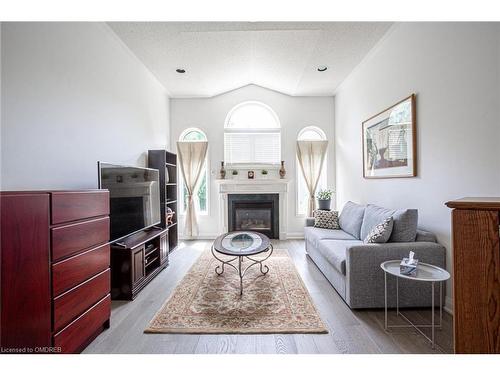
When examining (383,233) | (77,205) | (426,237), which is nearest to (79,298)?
(77,205)

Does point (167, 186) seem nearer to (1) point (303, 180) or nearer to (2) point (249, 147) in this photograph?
(2) point (249, 147)

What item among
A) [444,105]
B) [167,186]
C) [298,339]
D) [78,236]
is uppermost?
[444,105]

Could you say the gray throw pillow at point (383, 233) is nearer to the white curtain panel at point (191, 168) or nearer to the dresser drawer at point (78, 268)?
the dresser drawer at point (78, 268)

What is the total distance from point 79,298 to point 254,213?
3.84 m

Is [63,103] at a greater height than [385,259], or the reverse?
[63,103]

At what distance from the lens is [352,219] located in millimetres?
3521

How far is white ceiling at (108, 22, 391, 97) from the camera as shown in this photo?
118 inches

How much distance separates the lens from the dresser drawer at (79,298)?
58.3 inches

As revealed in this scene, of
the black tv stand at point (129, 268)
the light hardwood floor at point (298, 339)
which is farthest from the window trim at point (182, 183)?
the light hardwood floor at point (298, 339)

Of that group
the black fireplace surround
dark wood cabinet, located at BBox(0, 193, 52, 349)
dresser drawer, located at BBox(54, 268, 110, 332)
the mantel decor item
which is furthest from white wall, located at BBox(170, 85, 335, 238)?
dark wood cabinet, located at BBox(0, 193, 52, 349)

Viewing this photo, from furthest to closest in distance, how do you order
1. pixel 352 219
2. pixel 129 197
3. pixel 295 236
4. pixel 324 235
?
pixel 295 236, pixel 352 219, pixel 324 235, pixel 129 197

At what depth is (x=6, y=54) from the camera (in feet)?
5.67

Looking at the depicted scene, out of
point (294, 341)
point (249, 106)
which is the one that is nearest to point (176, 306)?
point (294, 341)

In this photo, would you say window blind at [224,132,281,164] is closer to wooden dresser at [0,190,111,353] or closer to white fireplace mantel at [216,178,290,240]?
white fireplace mantel at [216,178,290,240]
